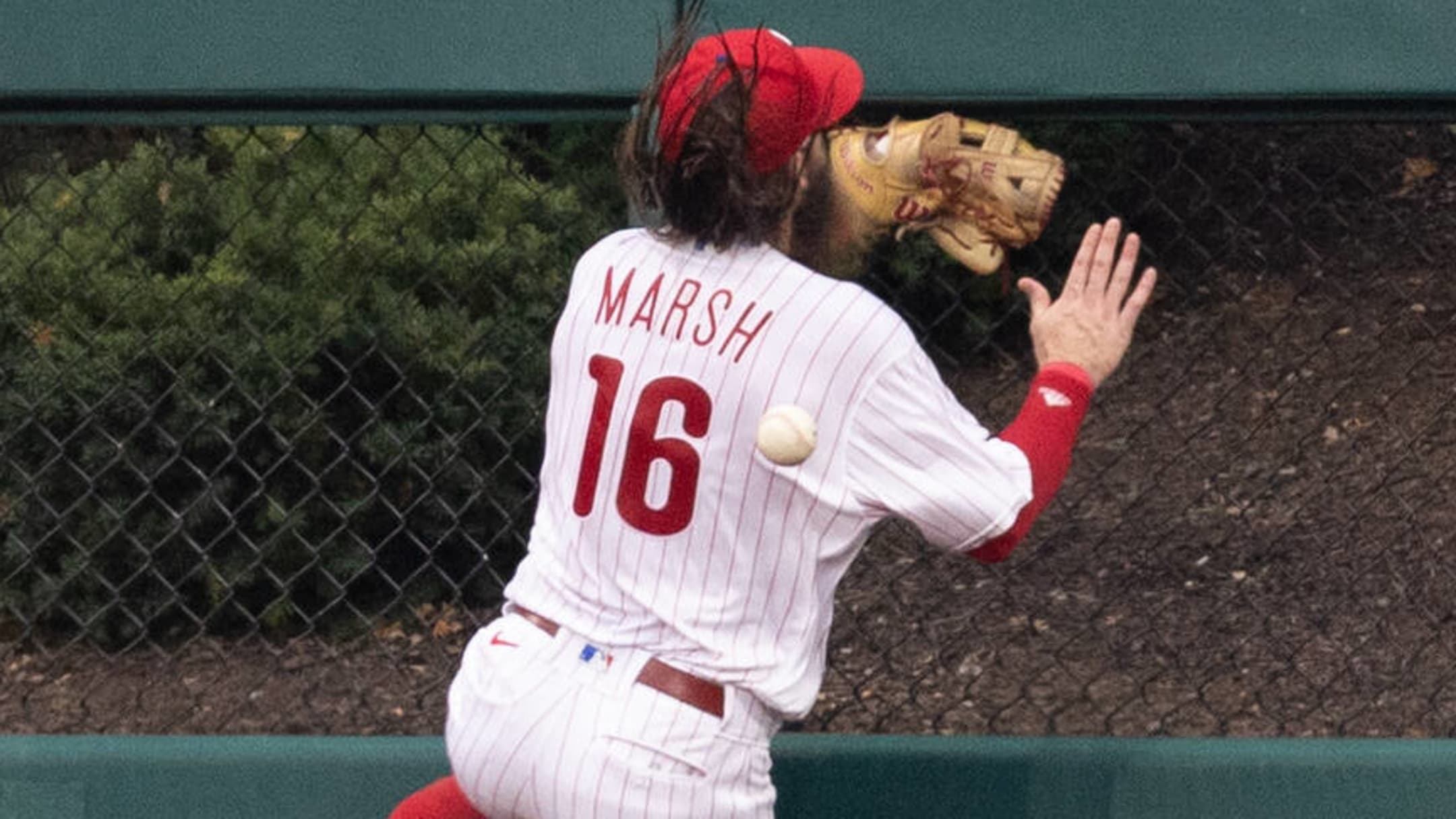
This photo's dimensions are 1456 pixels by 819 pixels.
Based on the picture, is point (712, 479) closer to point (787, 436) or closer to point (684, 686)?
point (787, 436)

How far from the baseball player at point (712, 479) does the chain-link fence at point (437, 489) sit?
167cm

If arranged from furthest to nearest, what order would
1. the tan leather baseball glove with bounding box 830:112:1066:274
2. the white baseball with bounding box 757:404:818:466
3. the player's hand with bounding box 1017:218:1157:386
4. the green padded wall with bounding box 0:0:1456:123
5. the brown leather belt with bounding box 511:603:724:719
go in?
the green padded wall with bounding box 0:0:1456:123 < the tan leather baseball glove with bounding box 830:112:1066:274 < the player's hand with bounding box 1017:218:1157:386 < the brown leather belt with bounding box 511:603:724:719 < the white baseball with bounding box 757:404:818:466

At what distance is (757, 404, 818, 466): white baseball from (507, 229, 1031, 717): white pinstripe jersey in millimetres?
44

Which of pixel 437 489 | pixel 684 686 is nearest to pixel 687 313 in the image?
pixel 684 686

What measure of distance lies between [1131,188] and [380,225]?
7.61 ft

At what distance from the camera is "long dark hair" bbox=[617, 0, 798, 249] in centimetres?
238

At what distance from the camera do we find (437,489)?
4.96m

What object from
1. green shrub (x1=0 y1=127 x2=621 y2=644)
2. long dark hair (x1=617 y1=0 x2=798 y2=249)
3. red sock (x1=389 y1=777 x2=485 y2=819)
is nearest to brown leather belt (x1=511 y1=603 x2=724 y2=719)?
red sock (x1=389 y1=777 x2=485 y2=819)

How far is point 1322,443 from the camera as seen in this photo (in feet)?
19.6

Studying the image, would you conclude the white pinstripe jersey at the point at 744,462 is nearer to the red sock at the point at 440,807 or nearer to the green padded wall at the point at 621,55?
the red sock at the point at 440,807

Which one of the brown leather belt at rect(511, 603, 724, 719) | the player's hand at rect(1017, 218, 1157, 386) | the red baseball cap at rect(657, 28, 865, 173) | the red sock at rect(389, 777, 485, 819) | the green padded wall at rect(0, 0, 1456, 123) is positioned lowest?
the red sock at rect(389, 777, 485, 819)

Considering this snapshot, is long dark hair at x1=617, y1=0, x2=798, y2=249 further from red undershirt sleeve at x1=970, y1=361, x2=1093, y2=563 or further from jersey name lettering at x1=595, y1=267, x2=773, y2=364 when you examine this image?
red undershirt sleeve at x1=970, y1=361, x2=1093, y2=563

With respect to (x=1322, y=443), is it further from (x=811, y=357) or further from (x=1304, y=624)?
(x=811, y=357)

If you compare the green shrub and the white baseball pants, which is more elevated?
the green shrub
